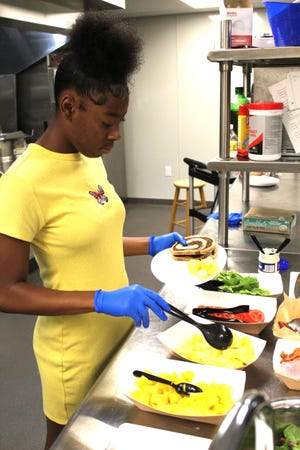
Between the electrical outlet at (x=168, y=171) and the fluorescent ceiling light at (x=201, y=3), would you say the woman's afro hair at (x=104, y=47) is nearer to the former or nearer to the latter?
the fluorescent ceiling light at (x=201, y=3)

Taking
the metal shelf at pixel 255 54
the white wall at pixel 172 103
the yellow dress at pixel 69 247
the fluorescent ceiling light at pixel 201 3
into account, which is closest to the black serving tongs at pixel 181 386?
the yellow dress at pixel 69 247

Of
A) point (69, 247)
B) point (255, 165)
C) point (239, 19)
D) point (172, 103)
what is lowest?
point (69, 247)

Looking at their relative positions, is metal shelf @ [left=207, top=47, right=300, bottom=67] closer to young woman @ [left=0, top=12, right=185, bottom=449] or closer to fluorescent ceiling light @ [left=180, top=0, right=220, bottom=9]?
young woman @ [left=0, top=12, right=185, bottom=449]

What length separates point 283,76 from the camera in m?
1.61

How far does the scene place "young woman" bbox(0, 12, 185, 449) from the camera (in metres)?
0.98

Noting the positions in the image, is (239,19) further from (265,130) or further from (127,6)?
(127,6)

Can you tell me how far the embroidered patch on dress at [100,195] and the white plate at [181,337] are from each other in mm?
356

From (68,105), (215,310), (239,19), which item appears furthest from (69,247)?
(239,19)

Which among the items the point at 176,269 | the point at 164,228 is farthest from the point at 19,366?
the point at 164,228

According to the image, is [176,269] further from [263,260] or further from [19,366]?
[19,366]

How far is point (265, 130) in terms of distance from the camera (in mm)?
1495

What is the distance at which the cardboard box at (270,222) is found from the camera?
186 centimetres

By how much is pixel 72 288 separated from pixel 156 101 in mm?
4355

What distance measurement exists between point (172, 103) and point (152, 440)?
15.3 feet
